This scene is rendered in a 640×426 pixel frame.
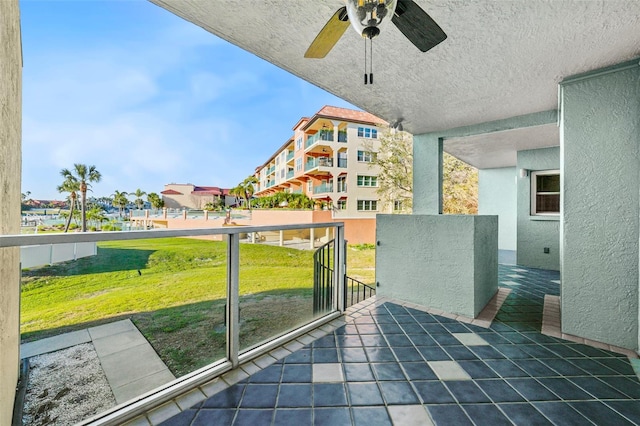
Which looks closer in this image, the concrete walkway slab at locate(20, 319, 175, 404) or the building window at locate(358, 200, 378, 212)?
the concrete walkway slab at locate(20, 319, 175, 404)

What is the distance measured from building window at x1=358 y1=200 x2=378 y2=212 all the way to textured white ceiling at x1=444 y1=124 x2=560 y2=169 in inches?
582

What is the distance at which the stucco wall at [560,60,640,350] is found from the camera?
8.25 ft

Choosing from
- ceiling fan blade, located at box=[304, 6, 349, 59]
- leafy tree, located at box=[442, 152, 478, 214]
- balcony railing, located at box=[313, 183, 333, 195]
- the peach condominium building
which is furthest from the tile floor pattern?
balcony railing, located at box=[313, 183, 333, 195]

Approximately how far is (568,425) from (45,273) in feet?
10.8

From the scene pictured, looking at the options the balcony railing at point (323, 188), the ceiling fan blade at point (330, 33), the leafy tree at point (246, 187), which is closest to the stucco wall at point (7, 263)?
the ceiling fan blade at point (330, 33)

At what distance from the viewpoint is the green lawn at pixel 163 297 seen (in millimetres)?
1633

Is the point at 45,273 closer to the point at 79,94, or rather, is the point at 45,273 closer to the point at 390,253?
the point at 390,253

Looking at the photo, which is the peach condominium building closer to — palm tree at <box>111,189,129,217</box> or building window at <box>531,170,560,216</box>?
building window at <box>531,170,560,216</box>

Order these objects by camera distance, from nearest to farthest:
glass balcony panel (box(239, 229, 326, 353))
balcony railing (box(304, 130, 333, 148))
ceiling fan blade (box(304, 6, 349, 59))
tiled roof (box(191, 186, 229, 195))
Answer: ceiling fan blade (box(304, 6, 349, 59)) → glass balcony panel (box(239, 229, 326, 353)) → balcony railing (box(304, 130, 333, 148)) → tiled roof (box(191, 186, 229, 195))

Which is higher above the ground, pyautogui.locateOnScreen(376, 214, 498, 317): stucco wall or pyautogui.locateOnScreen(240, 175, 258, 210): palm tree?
pyautogui.locateOnScreen(240, 175, 258, 210): palm tree

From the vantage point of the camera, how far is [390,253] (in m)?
3.99

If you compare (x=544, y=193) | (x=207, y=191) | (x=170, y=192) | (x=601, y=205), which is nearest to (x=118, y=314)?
(x=601, y=205)

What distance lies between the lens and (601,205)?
8.65 ft

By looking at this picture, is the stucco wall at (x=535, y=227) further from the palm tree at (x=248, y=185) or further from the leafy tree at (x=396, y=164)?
the palm tree at (x=248, y=185)
